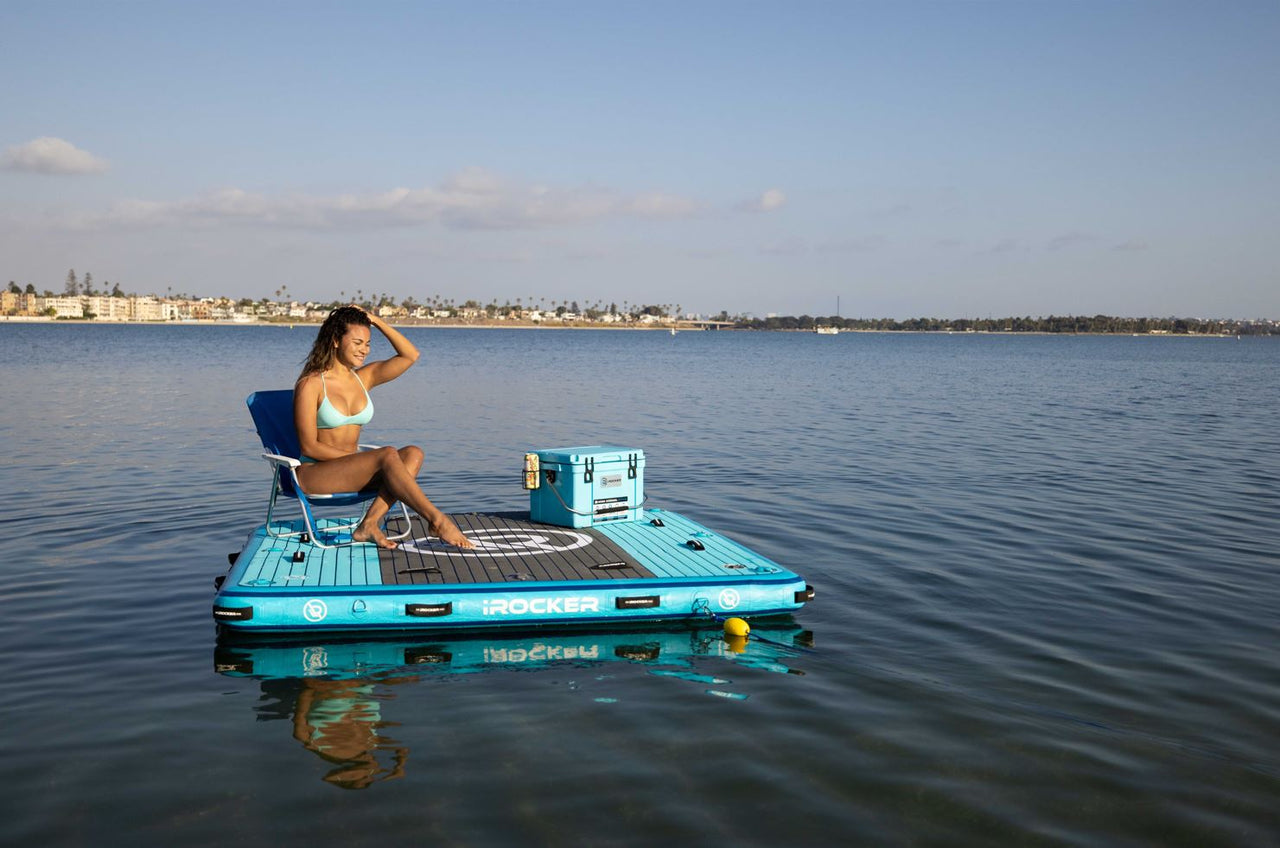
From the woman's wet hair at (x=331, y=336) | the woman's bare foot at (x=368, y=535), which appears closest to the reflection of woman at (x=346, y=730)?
the woman's bare foot at (x=368, y=535)

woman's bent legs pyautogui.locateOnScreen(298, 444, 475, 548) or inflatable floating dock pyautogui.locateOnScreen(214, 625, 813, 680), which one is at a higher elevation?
woman's bent legs pyautogui.locateOnScreen(298, 444, 475, 548)

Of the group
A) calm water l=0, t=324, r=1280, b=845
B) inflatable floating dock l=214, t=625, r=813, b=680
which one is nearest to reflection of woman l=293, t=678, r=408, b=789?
calm water l=0, t=324, r=1280, b=845

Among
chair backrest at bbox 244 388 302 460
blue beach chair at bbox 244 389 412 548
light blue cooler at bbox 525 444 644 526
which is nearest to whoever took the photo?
blue beach chair at bbox 244 389 412 548

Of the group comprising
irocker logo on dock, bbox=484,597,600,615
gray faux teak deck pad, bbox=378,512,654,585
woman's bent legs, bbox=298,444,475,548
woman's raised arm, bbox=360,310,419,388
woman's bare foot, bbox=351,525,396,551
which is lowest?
irocker logo on dock, bbox=484,597,600,615

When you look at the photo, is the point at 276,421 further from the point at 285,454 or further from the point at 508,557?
the point at 508,557

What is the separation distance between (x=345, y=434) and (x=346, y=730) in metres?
3.12

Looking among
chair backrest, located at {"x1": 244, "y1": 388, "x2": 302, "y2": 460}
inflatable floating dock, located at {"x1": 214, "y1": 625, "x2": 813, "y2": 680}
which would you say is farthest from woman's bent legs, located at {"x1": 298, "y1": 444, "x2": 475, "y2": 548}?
inflatable floating dock, located at {"x1": 214, "y1": 625, "x2": 813, "y2": 680}

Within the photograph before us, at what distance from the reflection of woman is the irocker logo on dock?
3.68 feet

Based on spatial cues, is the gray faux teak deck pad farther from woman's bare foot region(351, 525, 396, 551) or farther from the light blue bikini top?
the light blue bikini top

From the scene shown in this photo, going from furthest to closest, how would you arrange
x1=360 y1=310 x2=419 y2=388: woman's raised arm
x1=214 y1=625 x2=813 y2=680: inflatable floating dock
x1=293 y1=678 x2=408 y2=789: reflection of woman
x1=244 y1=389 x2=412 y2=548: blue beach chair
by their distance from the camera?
x1=360 y1=310 x2=419 y2=388: woman's raised arm < x1=244 y1=389 x2=412 y2=548: blue beach chair < x1=214 y1=625 x2=813 y2=680: inflatable floating dock < x1=293 y1=678 x2=408 y2=789: reflection of woman

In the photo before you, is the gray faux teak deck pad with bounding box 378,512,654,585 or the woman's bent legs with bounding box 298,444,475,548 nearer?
the gray faux teak deck pad with bounding box 378,512,654,585

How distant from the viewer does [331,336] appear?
8453mm

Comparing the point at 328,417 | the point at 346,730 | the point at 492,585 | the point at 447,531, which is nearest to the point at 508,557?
the point at 447,531

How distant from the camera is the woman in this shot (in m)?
8.32
